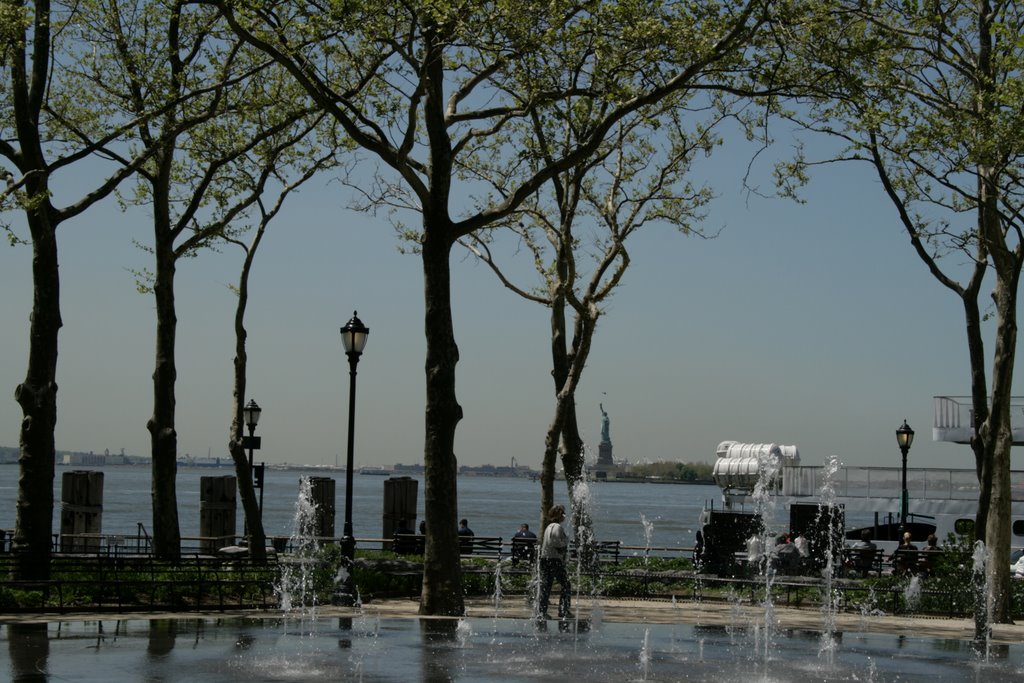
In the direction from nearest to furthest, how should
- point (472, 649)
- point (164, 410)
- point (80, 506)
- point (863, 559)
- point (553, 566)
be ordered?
point (472, 649), point (553, 566), point (164, 410), point (863, 559), point (80, 506)

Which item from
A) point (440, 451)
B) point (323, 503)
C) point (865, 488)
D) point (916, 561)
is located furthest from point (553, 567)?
point (865, 488)

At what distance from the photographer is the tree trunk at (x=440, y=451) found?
63.1 feet

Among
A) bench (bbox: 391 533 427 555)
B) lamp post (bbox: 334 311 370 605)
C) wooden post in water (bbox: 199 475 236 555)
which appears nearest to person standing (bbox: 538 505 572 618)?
lamp post (bbox: 334 311 370 605)

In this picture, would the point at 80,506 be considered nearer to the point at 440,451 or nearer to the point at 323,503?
the point at 323,503

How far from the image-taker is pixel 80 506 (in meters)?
34.6

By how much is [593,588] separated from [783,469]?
17.5 meters

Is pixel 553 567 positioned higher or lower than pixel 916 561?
higher

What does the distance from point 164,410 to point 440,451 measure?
27.6ft

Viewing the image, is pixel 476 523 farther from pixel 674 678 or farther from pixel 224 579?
pixel 674 678

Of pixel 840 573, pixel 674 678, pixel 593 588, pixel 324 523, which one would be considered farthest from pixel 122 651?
pixel 324 523

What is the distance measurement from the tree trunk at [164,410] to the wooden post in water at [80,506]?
9.24m

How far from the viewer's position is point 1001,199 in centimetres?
2206

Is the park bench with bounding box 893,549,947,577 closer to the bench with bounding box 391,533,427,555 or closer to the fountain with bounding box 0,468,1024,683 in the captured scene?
the fountain with bounding box 0,468,1024,683

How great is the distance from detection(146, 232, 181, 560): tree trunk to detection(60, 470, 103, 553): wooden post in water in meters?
9.24
